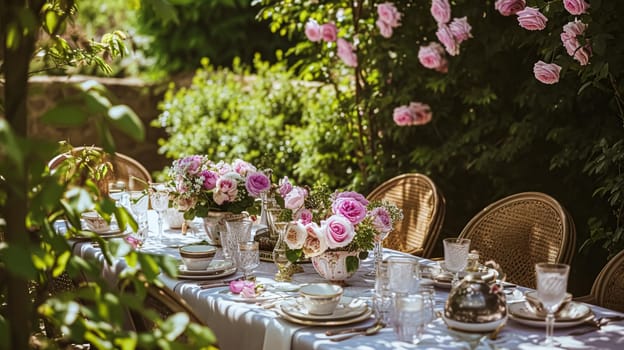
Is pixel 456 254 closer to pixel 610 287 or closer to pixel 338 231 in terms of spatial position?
pixel 338 231

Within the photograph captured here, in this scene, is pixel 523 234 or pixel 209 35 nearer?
pixel 523 234

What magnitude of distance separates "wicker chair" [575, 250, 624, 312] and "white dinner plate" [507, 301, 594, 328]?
0.31 m

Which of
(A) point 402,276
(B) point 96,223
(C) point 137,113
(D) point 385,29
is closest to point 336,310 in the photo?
(A) point 402,276

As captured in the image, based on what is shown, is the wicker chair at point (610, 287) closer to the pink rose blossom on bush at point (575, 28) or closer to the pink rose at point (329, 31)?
the pink rose blossom on bush at point (575, 28)

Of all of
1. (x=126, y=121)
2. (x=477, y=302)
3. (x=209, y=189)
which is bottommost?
(x=477, y=302)

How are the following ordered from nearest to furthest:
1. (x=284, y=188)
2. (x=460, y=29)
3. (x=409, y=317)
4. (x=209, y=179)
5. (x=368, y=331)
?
(x=409, y=317)
(x=368, y=331)
(x=284, y=188)
(x=209, y=179)
(x=460, y=29)

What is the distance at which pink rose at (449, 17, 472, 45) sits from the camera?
399 cm

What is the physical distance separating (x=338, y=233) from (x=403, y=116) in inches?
79.3

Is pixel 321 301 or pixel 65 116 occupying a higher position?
Answer: pixel 65 116

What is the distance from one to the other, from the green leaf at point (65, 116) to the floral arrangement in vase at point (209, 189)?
1649mm

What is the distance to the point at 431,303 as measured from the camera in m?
2.19

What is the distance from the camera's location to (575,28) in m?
3.29

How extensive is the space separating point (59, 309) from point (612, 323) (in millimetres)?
1350

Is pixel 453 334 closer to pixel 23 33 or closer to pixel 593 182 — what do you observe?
pixel 23 33
